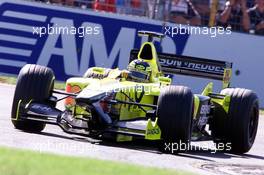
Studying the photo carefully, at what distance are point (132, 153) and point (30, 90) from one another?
1846mm

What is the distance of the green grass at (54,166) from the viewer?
253 inches

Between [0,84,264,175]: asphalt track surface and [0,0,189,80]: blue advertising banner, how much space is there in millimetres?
6997

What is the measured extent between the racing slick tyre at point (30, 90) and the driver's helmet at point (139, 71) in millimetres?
1381

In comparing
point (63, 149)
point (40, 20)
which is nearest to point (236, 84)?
point (40, 20)

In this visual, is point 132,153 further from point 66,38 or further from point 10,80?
point 10,80

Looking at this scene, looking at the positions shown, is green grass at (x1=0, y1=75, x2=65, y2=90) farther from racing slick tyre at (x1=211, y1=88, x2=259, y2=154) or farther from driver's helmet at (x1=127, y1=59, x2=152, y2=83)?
racing slick tyre at (x1=211, y1=88, x2=259, y2=154)

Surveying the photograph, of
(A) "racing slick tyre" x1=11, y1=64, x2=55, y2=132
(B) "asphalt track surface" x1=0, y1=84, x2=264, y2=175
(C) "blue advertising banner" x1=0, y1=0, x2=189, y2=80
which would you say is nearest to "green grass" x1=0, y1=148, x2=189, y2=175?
(B) "asphalt track surface" x1=0, y1=84, x2=264, y2=175

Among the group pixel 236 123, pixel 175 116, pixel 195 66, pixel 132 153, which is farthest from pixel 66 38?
pixel 132 153

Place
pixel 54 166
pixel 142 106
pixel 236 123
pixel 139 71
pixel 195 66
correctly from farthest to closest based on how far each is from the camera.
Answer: pixel 195 66, pixel 139 71, pixel 236 123, pixel 142 106, pixel 54 166

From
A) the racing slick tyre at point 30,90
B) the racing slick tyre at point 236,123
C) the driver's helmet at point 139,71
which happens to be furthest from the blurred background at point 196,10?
the racing slick tyre at point 30,90

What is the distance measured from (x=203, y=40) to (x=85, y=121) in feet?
29.0

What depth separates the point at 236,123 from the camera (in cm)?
1163

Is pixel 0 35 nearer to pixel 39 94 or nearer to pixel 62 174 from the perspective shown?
pixel 39 94

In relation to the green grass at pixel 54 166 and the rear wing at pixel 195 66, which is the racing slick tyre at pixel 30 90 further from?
the green grass at pixel 54 166
